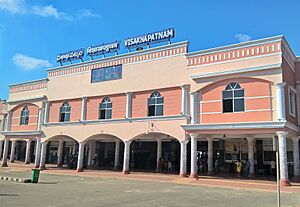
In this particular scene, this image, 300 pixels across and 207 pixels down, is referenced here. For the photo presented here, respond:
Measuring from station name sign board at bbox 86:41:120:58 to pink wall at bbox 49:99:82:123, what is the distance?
16.1 feet

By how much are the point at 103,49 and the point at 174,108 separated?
33.3 ft

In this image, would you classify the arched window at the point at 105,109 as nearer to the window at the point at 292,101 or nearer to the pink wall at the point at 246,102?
the pink wall at the point at 246,102

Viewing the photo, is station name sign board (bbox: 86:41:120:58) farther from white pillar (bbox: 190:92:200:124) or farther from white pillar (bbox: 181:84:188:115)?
white pillar (bbox: 190:92:200:124)

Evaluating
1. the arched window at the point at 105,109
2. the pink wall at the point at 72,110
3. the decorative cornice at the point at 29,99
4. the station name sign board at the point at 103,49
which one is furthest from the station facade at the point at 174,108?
the station name sign board at the point at 103,49

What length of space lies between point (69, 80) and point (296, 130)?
21.5m

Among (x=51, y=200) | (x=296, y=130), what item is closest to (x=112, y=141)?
(x=296, y=130)

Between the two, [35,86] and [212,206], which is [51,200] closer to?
[212,206]

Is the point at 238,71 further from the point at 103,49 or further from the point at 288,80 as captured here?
the point at 103,49

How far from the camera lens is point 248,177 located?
23.1 metres

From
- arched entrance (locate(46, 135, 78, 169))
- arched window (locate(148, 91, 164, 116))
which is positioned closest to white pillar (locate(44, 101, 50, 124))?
arched entrance (locate(46, 135, 78, 169))

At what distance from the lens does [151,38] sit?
26.8 m

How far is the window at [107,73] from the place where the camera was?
28305 mm

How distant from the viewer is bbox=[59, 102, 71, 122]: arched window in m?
31.5

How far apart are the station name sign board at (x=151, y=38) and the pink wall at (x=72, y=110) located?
7885 mm
